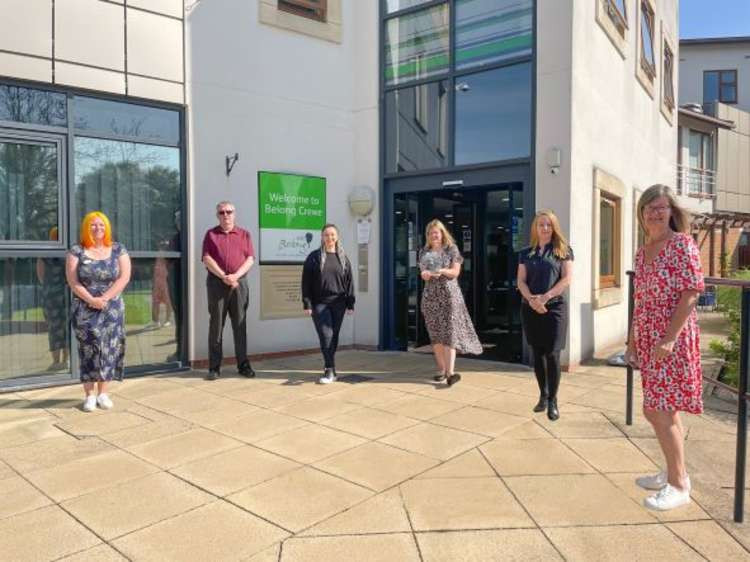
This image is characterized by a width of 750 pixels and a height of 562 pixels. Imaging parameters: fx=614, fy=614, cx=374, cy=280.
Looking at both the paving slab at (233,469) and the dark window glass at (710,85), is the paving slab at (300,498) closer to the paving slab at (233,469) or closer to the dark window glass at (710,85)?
Result: the paving slab at (233,469)

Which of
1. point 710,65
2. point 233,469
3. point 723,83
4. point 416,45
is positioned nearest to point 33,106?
point 233,469

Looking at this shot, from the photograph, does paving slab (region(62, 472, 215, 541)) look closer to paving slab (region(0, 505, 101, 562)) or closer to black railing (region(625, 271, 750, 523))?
paving slab (region(0, 505, 101, 562))

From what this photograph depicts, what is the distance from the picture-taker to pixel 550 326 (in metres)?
4.93

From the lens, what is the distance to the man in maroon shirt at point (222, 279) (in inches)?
257

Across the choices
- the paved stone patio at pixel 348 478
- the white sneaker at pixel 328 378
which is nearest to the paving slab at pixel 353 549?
the paved stone patio at pixel 348 478

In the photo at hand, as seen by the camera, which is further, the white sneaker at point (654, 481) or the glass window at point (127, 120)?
the glass window at point (127, 120)

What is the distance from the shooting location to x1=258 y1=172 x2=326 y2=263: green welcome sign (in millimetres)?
7676

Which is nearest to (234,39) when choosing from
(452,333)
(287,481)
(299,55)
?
(299,55)

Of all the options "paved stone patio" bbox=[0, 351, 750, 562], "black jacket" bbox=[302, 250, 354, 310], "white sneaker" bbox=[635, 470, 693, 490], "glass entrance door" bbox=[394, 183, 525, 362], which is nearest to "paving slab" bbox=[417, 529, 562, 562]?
"paved stone patio" bbox=[0, 351, 750, 562]

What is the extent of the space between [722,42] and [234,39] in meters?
27.4

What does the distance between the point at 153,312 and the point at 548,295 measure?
171 inches

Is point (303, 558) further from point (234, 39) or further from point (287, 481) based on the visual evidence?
point (234, 39)

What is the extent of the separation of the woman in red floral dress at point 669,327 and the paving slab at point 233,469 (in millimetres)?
2166

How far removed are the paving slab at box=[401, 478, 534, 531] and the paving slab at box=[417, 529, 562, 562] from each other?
82mm
